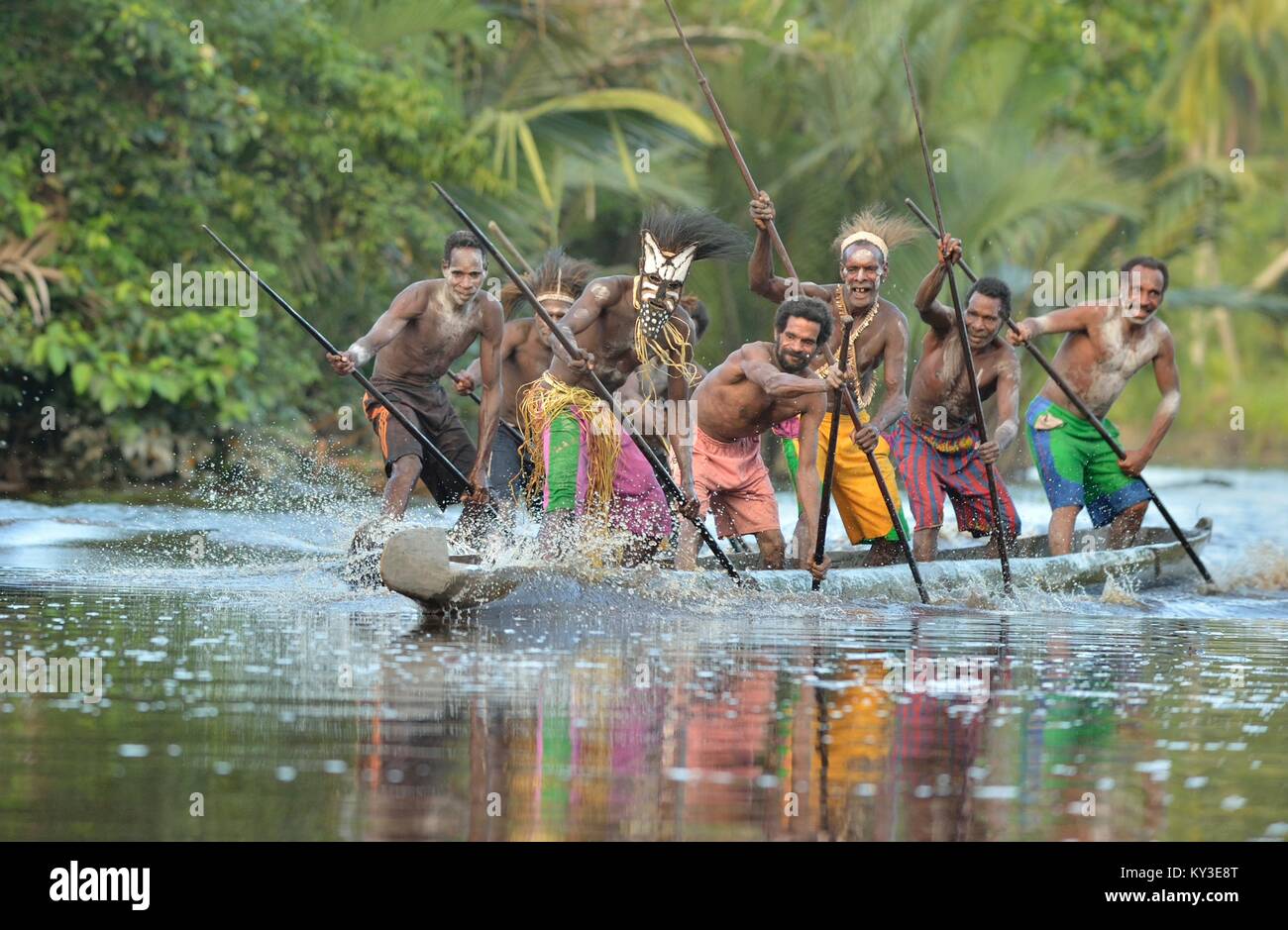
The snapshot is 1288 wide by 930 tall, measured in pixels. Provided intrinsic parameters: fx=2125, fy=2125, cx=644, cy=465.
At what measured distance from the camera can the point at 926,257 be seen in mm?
19125

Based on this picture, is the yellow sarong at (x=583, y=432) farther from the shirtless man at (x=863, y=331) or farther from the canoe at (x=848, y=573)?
the shirtless man at (x=863, y=331)

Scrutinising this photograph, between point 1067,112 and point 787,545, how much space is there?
544 inches

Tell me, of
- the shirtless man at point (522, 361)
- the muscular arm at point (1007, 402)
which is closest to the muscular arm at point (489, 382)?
A: the shirtless man at point (522, 361)

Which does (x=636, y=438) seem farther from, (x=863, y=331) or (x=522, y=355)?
(x=522, y=355)

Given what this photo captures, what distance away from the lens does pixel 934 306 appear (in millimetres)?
10555

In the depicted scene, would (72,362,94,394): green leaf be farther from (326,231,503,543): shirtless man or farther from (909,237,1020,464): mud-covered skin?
(909,237,1020,464): mud-covered skin

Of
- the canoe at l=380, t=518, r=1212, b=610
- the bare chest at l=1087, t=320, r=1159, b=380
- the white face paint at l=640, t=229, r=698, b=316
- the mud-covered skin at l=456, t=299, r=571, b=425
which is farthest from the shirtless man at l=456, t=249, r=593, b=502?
the bare chest at l=1087, t=320, r=1159, b=380

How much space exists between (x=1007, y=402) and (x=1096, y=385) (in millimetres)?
917

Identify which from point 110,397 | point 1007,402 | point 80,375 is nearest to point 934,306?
point 1007,402

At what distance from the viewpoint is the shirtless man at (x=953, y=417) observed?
10516 mm

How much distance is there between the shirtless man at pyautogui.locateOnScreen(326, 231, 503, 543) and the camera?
10047 mm

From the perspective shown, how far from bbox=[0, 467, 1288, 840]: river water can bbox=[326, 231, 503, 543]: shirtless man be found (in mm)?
765

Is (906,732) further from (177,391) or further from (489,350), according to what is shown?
(177,391)
